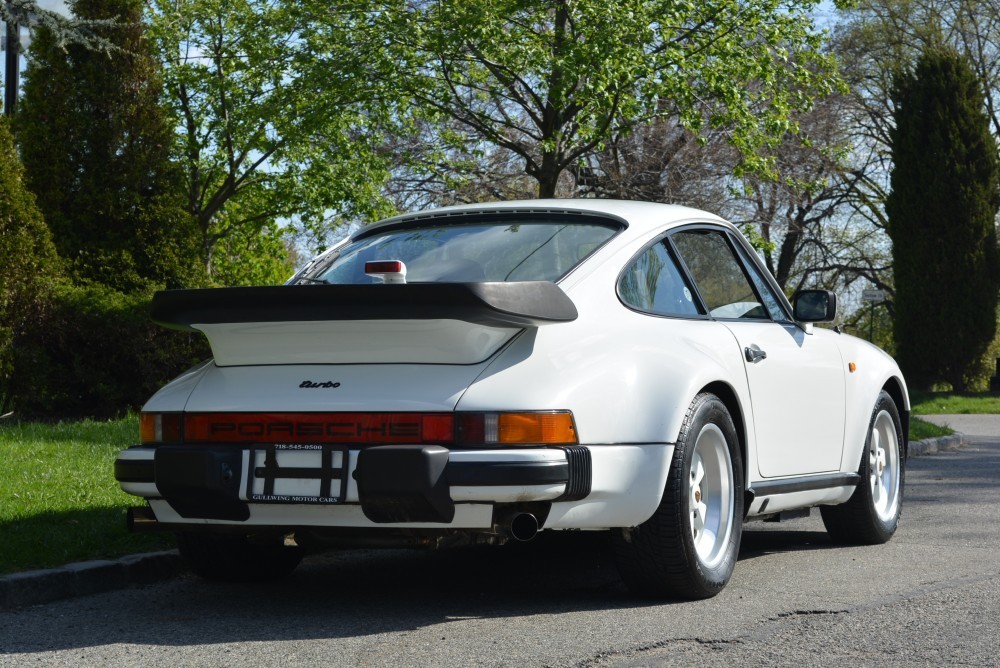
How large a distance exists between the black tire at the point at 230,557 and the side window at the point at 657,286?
1.81 meters

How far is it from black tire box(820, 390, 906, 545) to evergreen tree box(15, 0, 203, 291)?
32.9ft

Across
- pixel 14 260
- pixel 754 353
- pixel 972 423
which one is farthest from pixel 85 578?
pixel 972 423

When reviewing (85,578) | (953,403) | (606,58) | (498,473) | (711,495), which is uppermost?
(606,58)

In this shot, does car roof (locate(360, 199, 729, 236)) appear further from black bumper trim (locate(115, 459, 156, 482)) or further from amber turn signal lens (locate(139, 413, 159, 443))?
black bumper trim (locate(115, 459, 156, 482))

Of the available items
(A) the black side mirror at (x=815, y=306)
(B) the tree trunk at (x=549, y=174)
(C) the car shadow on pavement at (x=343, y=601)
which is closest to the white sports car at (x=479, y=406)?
(C) the car shadow on pavement at (x=343, y=601)

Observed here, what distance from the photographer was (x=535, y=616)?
4754mm

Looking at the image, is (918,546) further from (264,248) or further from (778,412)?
(264,248)

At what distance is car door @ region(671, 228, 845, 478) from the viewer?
5.64 m

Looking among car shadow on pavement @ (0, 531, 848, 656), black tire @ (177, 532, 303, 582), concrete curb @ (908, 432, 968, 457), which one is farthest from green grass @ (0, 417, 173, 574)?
concrete curb @ (908, 432, 968, 457)

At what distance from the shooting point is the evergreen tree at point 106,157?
15055 millimetres

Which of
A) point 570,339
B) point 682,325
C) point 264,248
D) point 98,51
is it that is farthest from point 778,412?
point 264,248

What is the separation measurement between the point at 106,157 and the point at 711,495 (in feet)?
38.7

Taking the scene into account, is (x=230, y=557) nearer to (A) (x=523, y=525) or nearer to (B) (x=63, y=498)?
(A) (x=523, y=525)

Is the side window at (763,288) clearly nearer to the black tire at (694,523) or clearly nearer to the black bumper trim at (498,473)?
the black tire at (694,523)
